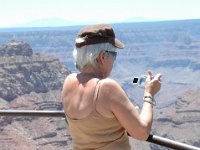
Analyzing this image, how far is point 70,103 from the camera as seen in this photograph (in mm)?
3271

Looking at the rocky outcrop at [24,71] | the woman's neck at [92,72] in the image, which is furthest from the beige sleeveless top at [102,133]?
the rocky outcrop at [24,71]

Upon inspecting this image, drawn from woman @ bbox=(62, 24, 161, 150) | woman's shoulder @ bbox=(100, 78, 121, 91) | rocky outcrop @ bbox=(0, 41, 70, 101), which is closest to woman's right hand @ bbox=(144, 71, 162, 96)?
woman @ bbox=(62, 24, 161, 150)

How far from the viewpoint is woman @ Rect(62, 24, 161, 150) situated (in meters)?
2.96

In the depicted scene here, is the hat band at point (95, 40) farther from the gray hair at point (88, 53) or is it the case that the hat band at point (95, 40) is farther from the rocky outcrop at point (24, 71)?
the rocky outcrop at point (24, 71)

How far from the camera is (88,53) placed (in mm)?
3199

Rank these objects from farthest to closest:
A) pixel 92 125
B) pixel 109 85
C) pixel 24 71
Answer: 1. pixel 24 71
2. pixel 92 125
3. pixel 109 85

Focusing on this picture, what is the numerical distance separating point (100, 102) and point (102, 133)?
0.22 meters

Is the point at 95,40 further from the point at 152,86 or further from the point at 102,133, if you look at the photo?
the point at 102,133

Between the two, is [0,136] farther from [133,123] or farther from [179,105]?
[133,123]

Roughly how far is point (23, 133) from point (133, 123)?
104490mm

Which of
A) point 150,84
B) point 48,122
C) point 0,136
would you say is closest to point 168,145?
point 150,84

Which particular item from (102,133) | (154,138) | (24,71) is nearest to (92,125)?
(102,133)

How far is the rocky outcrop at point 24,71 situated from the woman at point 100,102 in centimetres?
11397

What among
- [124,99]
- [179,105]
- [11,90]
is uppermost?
[124,99]
